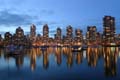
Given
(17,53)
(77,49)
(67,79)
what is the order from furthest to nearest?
(77,49), (17,53), (67,79)

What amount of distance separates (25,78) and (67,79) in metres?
6.21

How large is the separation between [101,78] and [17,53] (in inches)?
3152

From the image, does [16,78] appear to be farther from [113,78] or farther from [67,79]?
[113,78]

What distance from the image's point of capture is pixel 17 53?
4670 inches

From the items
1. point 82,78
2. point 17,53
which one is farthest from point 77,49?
point 82,78

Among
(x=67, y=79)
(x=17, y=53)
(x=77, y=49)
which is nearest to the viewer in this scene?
(x=67, y=79)

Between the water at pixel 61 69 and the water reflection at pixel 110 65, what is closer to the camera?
the water at pixel 61 69

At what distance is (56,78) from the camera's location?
42250 mm

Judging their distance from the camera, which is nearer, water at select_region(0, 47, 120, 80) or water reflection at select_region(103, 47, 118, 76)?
water at select_region(0, 47, 120, 80)

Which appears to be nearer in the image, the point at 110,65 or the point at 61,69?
the point at 61,69

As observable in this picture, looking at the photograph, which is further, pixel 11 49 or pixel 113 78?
pixel 11 49

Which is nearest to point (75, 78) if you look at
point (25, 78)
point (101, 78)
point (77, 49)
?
point (101, 78)

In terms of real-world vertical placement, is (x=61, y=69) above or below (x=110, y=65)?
below

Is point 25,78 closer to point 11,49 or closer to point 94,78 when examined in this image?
point 94,78
